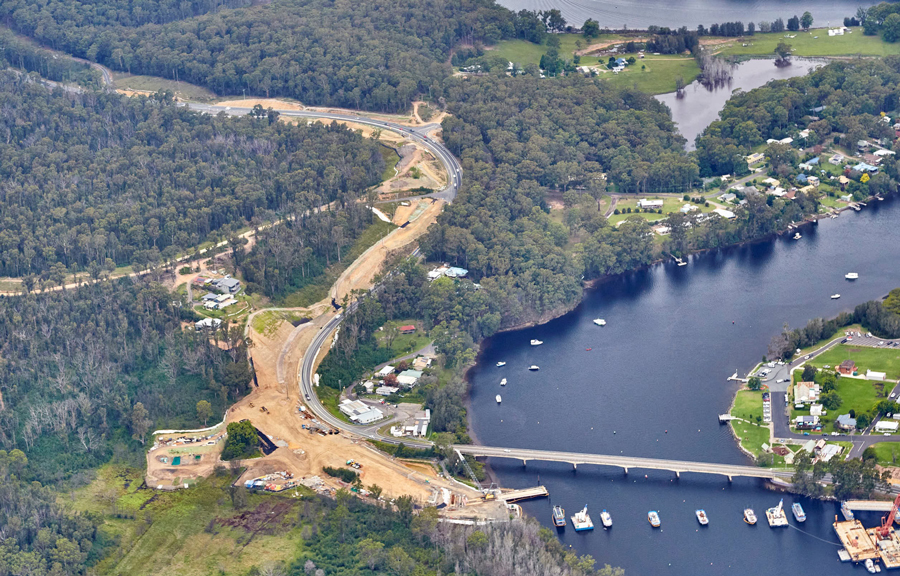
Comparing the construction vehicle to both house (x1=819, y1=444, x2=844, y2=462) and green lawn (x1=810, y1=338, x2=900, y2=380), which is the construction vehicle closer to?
house (x1=819, y1=444, x2=844, y2=462)

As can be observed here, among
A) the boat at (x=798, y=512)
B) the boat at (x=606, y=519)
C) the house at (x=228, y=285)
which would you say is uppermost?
the house at (x=228, y=285)

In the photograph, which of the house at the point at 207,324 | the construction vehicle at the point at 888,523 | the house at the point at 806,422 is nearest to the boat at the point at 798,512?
the construction vehicle at the point at 888,523

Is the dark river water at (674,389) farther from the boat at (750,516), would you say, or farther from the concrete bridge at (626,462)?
the concrete bridge at (626,462)

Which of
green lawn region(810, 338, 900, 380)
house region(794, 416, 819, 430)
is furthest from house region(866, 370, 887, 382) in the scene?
house region(794, 416, 819, 430)

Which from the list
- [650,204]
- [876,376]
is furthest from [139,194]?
[876,376]

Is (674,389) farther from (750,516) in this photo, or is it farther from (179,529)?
(179,529)
